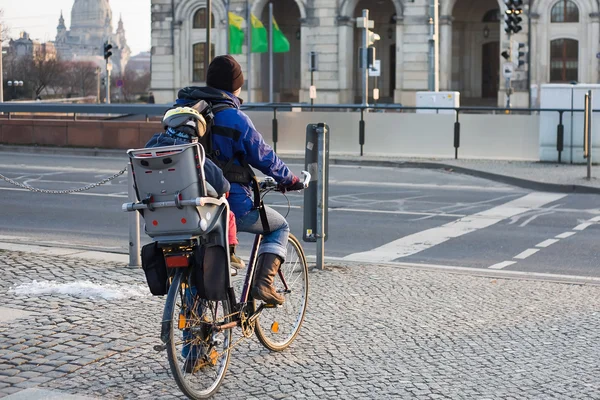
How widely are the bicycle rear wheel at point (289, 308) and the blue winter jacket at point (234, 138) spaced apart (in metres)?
0.72

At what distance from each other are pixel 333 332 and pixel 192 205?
2145 millimetres

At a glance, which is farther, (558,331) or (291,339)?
(558,331)

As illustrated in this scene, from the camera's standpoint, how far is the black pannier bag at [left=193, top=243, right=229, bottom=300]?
5.25 metres

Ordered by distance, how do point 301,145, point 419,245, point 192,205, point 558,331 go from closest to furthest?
point 192,205
point 558,331
point 419,245
point 301,145

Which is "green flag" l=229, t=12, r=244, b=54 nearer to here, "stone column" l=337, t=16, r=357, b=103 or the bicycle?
"stone column" l=337, t=16, r=357, b=103

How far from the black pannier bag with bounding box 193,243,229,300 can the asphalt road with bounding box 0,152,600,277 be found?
17.4 feet

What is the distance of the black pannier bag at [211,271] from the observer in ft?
17.2

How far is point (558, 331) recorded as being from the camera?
704 cm

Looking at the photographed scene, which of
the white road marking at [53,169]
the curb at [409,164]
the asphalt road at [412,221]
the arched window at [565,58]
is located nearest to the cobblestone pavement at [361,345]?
the asphalt road at [412,221]

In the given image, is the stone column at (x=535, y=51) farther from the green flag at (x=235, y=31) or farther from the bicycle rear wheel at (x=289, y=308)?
the bicycle rear wheel at (x=289, y=308)

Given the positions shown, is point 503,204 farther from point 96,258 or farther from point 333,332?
point 333,332

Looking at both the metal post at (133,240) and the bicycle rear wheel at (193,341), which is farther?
the metal post at (133,240)

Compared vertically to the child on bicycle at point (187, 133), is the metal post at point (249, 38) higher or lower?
higher

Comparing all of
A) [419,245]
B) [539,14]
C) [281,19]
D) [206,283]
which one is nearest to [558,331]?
[206,283]
